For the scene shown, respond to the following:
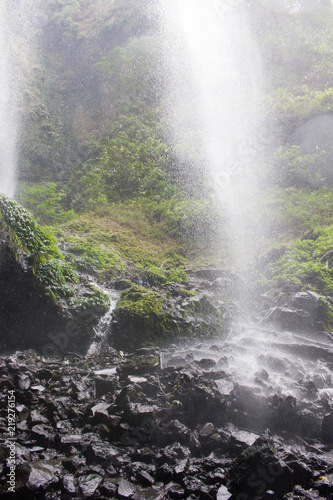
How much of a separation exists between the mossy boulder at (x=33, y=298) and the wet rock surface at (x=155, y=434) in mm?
544

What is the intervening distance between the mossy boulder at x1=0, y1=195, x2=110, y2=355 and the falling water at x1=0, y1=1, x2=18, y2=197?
335 inches

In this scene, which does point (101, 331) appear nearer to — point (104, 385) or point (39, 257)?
point (104, 385)

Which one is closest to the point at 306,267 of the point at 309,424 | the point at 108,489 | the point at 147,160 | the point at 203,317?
the point at 203,317

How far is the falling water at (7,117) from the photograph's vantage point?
14.6 m

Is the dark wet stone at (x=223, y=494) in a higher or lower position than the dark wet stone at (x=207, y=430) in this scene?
lower

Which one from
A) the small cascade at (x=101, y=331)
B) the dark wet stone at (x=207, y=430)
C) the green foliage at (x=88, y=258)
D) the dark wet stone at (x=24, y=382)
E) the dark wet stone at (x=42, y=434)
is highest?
the green foliage at (x=88, y=258)

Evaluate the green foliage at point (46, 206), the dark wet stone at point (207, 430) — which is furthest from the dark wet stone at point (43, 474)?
the green foliage at point (46, 206)

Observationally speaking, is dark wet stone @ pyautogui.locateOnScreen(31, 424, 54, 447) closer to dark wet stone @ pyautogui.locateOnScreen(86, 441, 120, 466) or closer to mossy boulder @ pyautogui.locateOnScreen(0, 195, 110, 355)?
dark wet stone @ pyautogui.locateOnScreen(86, 441, 120, 466)

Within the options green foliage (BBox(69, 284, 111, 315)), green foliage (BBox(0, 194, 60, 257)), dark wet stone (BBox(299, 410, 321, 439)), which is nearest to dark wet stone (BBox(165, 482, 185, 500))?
dark wet stone (BBox(299, 410, 321, 439))

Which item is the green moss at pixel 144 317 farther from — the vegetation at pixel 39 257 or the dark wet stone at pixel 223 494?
the dark wet stone at pixel 223 494

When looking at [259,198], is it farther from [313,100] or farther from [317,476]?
[317,476]

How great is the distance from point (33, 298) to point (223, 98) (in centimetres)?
2054

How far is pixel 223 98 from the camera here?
20.9m

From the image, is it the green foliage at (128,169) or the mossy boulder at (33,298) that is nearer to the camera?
the mossy boulder at (33,298)
